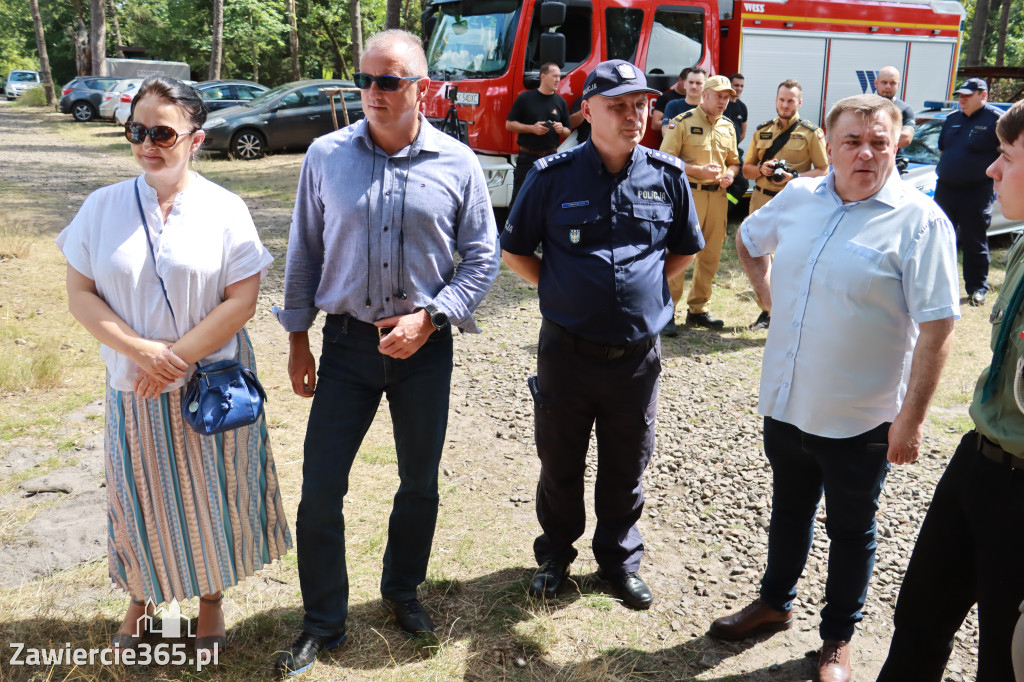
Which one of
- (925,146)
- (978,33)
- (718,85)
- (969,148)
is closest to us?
(718,85)

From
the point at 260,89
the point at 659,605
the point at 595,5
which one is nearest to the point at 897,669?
the point at 659,605

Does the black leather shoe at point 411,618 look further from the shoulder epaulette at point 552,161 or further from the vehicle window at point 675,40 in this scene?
the vehicle window at point 675,40

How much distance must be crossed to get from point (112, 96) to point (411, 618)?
29146 mm

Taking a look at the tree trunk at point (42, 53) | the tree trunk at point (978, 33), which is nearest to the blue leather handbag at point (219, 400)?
the tree trunk at point (978, 33)

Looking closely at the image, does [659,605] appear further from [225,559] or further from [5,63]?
[5,63]

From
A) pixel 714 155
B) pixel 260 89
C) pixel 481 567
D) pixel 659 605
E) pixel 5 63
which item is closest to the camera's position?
pixel 659 605

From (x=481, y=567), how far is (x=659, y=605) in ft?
2.62

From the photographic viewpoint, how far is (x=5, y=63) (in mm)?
68312

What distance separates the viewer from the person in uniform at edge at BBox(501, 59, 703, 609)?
10.3 feet

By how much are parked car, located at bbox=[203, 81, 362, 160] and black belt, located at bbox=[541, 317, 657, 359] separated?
1516 cm

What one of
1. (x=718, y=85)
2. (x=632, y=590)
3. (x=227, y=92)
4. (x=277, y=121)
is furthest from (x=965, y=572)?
(x=227, y=92)

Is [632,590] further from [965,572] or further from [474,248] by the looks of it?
[474,248]

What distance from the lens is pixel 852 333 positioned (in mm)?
2748

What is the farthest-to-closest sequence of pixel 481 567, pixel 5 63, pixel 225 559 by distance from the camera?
pixel 5 63
pixel 481 567
pixel 225 559
